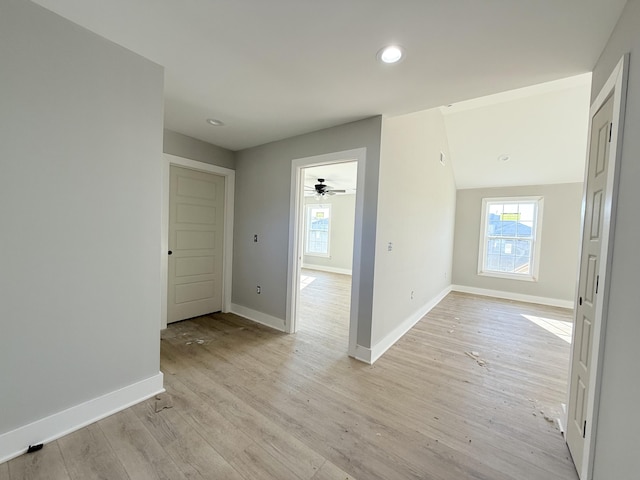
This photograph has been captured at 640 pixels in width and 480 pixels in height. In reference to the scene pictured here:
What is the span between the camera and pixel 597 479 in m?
1.22

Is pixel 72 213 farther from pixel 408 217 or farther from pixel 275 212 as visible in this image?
pixel 408 217

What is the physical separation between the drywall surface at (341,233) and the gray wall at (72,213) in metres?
6.29

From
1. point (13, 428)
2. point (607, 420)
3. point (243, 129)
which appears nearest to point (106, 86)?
point (243, 129)

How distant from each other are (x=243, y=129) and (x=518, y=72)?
8.47 feet

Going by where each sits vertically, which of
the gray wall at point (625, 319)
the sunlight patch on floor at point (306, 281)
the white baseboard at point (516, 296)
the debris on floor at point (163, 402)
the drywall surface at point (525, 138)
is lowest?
the sunlight patch on floor at point (306, 281)

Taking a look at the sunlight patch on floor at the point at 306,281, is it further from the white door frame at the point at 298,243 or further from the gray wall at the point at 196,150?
the gray wall at the point at 196,150

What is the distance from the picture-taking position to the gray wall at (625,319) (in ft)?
3.24

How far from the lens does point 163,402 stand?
1940 millimetres

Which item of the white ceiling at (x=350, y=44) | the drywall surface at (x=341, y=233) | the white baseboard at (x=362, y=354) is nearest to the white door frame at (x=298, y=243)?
the white baseboard at (x=362, y=354)

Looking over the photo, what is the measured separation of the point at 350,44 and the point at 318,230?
7286 millimetres

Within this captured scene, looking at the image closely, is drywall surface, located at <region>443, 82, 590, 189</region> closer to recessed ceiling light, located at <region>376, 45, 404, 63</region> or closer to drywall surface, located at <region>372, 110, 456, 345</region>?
drywall surface, located at <region>372, 110, 456, 345</region>

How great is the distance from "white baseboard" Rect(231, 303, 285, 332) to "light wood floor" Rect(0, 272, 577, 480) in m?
0.26

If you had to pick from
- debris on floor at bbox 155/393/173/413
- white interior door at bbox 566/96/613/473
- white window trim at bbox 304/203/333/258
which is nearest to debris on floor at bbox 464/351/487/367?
white interior door at bbox 566/96/613/473

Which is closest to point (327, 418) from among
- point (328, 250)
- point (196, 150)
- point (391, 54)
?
point (391, 54)
